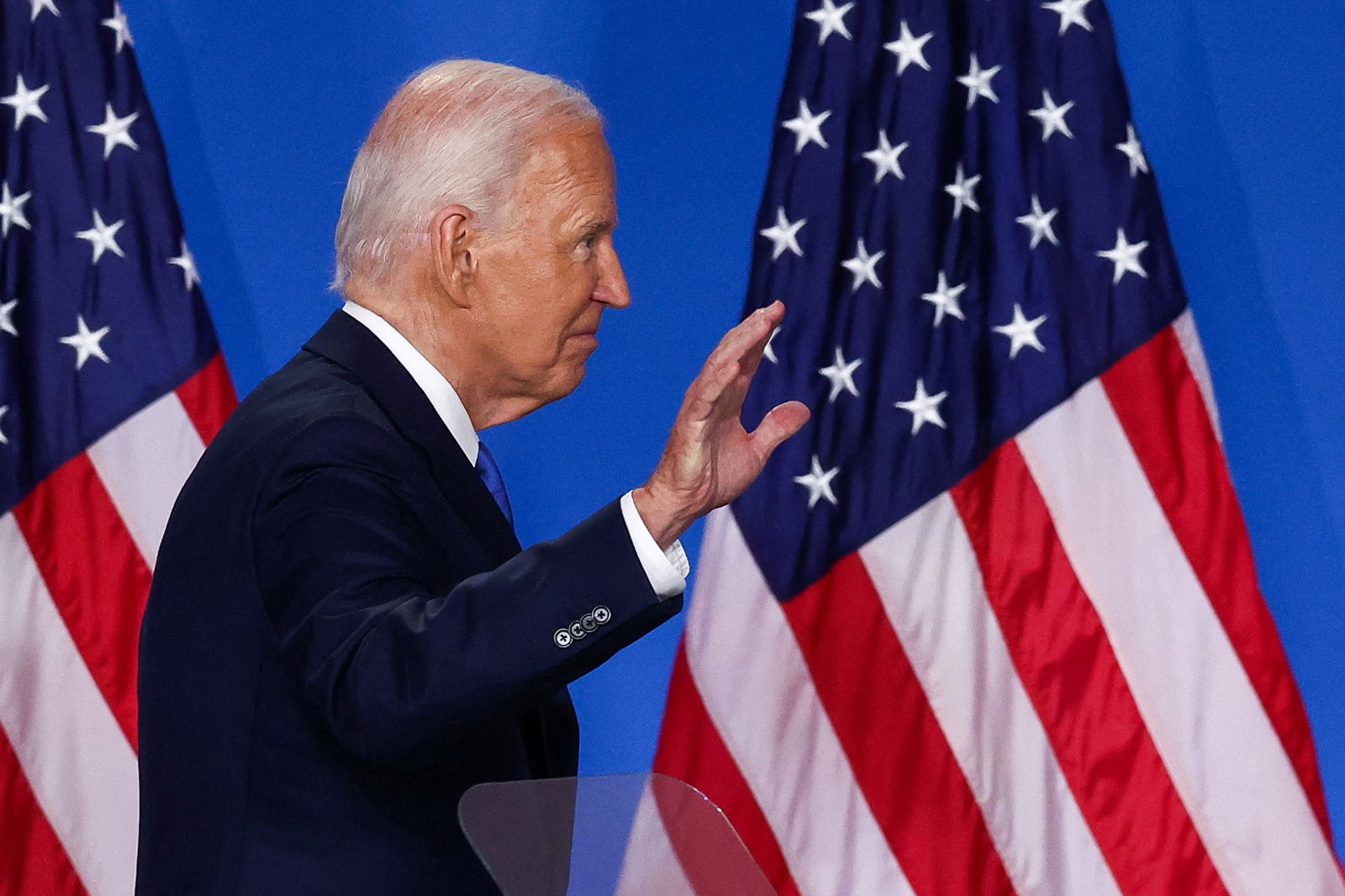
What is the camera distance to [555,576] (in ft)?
2.84

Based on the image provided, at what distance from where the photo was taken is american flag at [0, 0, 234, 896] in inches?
101

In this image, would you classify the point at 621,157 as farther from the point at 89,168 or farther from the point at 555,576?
the point at 555,576

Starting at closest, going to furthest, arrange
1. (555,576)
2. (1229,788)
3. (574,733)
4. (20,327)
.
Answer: (555,576) → (574,733) → (1229,788) → (20,327)

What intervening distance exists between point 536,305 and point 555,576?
0.36 meters

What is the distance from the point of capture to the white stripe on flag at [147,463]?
2572 millimetres

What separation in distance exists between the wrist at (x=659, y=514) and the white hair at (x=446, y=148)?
13.4 inches

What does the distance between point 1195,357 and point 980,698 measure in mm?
639

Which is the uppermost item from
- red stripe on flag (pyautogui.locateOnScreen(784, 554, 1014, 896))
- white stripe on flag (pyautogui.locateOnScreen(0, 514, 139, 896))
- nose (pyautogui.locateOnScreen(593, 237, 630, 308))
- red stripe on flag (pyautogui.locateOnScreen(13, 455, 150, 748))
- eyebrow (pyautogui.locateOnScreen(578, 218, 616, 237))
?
eyebrow (pyautogui.locateOnScreen(578, 218, 616, 237))

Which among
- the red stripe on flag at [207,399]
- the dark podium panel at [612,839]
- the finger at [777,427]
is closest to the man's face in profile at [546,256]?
the finger at [777,427]

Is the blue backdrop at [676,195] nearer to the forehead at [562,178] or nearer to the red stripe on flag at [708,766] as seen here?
the red stripe on flag at [708,766]

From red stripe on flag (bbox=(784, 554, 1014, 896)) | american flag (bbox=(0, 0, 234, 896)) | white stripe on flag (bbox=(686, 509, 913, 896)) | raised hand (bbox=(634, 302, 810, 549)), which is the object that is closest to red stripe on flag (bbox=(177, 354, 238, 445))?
american flag (bbox=(0, 0, 234, 896))

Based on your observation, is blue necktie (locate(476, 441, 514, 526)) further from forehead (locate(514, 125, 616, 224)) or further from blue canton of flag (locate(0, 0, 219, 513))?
blue canton of flag (locate(0, 0, 219, 513))

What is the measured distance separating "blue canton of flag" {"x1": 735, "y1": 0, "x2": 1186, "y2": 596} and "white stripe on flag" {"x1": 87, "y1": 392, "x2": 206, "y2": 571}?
3.15 ft

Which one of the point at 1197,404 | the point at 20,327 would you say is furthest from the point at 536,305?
the point at 20,327
